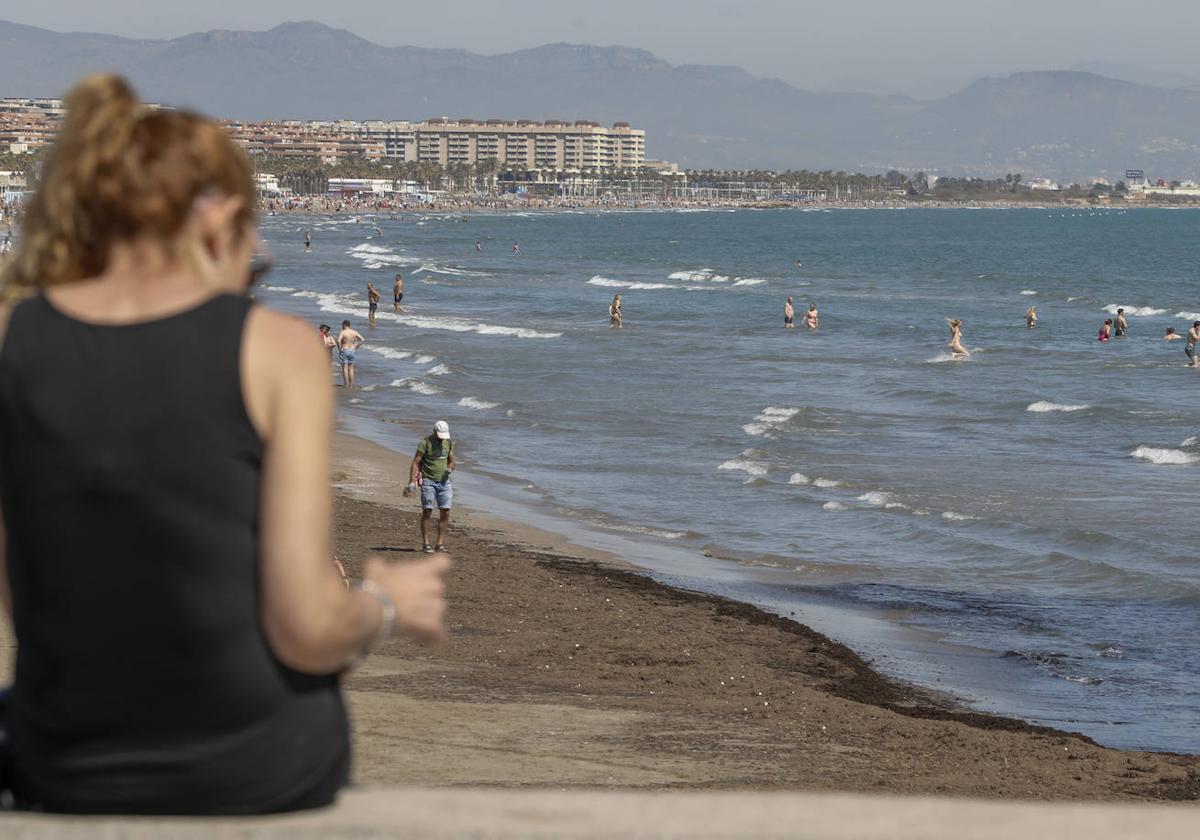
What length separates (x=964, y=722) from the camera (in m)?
11.6

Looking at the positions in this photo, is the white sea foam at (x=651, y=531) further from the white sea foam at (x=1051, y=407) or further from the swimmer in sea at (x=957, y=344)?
the swimmer in sea at (x=957, y=344)

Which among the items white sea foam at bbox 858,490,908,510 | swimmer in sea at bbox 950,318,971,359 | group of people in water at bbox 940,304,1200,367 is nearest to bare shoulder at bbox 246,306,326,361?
white sea foam at bbox 858,490,908,510

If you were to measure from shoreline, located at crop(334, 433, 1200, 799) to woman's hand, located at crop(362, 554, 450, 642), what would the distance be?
211 inches

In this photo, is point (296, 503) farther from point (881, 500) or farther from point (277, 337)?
point (881, 500)

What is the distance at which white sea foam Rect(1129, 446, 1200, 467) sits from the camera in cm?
2695

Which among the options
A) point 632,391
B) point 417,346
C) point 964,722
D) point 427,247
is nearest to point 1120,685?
point 964,722

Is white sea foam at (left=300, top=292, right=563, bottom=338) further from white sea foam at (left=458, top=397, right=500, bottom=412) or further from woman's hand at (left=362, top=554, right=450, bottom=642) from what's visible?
woman's hand at (left=362, top=554, right=450, bottom=642)

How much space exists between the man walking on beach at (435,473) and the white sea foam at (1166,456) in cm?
1470

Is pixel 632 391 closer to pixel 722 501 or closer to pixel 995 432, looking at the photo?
pixel 995 432

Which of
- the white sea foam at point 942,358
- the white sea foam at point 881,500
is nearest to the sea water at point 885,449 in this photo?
the white sea foam at point 881,500

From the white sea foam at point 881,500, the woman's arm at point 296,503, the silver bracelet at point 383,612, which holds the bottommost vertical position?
the white sea foam at point 881,500

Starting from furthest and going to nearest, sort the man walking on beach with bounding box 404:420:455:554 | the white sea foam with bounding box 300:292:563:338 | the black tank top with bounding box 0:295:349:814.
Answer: the white sea foam with bounding box 300:292:563:338 → the man walking on beach with bounding box 404:420:455:554 → the black tank top with bounding box 0:295:349:814

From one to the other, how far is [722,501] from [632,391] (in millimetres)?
13743

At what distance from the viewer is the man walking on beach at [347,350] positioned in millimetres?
33844
